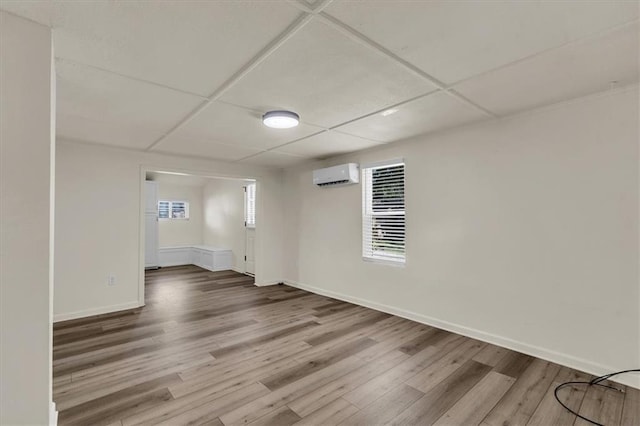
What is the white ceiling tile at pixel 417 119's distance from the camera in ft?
8.43

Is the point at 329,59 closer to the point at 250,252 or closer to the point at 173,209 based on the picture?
the point at 250,252

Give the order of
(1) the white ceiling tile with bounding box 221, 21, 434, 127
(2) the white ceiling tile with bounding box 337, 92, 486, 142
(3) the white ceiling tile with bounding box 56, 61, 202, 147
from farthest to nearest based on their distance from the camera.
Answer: (2) the white ceiling tile with bounding box 337, 92, 486, 142 < (3) the white ceiling tile with bounding box 56, 61, 202, 147 < (1) the white ceiling tile with bounding box 221, 21, 434, 127

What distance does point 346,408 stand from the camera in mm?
2029

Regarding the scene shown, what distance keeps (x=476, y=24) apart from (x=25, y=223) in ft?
8.05

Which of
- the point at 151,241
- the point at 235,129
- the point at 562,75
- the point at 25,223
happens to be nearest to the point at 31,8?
the point at 25,223

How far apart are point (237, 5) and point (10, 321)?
1.83 m

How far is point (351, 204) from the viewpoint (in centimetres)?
454

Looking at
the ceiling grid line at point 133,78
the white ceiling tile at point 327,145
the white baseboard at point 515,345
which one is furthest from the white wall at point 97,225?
the white baseboard at point 515,345

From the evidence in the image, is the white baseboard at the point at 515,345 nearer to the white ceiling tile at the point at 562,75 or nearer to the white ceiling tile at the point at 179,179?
the white ceiling tile at the point at 562,75

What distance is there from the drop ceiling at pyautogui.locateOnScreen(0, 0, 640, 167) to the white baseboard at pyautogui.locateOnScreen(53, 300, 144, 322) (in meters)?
2.42

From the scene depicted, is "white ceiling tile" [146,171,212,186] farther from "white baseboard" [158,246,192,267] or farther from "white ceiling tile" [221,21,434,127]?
"white ceiling tile" [221,21,434,127]

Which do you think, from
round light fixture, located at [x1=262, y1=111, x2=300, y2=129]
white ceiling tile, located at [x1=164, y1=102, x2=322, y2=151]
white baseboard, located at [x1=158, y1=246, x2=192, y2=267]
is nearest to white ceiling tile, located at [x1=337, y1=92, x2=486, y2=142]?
white ceiling tile, located at [x1=164, y1=102, x2=322, y2=151]

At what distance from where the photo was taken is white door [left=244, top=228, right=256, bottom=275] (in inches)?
268

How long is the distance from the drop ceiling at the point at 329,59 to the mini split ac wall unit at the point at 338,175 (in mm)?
1205
